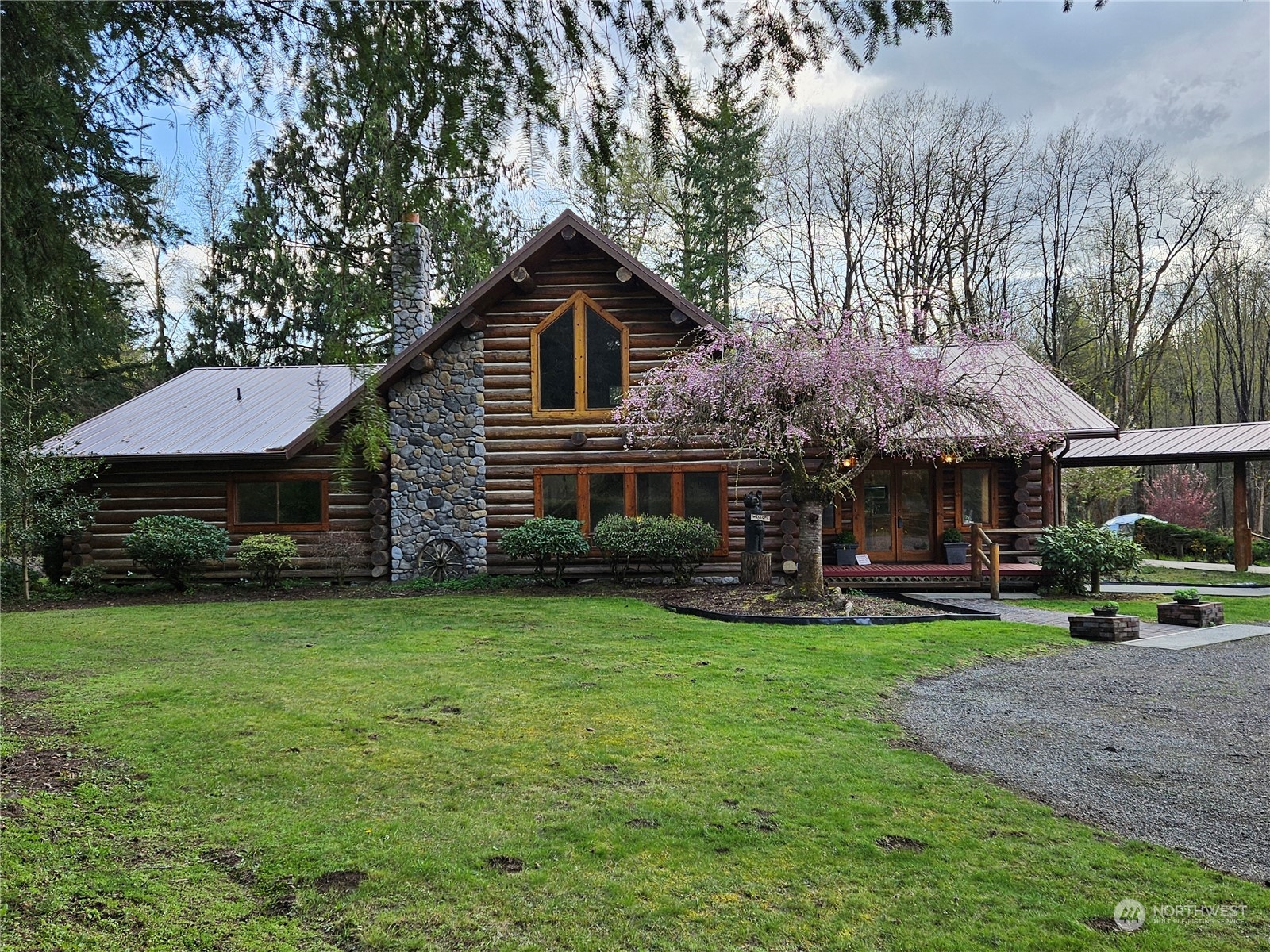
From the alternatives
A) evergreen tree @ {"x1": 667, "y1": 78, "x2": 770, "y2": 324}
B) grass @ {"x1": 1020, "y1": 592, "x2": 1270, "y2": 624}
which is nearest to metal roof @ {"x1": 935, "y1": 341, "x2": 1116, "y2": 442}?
grass @ {"x1": 1020, "y1": 592, "x2": 1270, "y2": 624}

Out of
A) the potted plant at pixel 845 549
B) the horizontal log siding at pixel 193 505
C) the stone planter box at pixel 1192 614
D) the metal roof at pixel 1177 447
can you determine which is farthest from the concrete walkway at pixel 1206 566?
the horizontal log siding at pixel 193 505

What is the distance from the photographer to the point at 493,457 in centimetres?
1534

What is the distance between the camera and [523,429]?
50.3ft

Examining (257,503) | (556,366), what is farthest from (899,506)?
(257,503)

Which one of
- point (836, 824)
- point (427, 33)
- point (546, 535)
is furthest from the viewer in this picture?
point (546, 535)

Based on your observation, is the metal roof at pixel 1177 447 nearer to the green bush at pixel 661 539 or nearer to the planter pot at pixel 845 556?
the planter pot at pixel 845 556

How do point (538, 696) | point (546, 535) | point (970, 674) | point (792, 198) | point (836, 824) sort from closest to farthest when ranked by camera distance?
point (836, 824) < point (538, 696) < point (970, 674) < point (546, 535) < point (792, 198)

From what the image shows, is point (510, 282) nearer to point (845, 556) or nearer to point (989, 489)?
point (845, 556)

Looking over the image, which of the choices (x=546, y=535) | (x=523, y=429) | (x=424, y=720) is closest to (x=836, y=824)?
(x=424, y=720)

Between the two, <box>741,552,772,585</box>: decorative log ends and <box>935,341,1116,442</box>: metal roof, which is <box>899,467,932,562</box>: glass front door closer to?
<box>935,341,1116,442</box>: metal roof

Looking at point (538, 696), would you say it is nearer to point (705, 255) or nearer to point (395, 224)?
point (395, 224)

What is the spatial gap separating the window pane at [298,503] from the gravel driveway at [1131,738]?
12.5 metres

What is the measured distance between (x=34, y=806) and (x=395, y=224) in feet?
11.8

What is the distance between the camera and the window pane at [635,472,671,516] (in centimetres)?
1526
